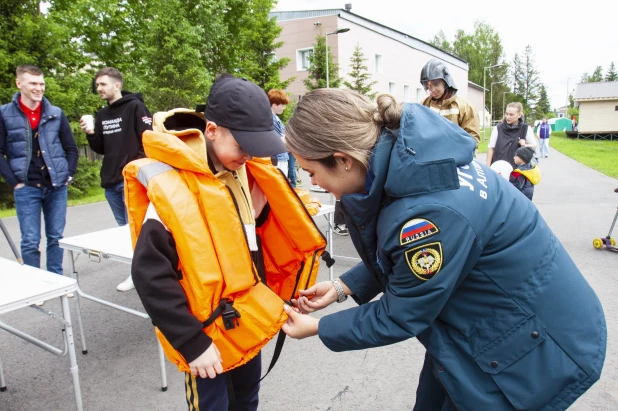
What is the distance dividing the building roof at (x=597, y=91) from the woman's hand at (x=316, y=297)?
46.5 metres

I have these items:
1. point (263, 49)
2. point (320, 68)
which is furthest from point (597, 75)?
point (263, 49)

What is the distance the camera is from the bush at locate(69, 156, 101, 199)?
1212 cm

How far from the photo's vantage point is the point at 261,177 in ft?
6.48

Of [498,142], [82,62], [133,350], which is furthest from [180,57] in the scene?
[133,350]

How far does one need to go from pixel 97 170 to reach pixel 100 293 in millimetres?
9372

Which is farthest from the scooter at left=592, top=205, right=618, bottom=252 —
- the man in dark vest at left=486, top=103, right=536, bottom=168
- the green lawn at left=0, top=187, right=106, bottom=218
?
the green lawn at left=0, top=187, right=106, bottom=218

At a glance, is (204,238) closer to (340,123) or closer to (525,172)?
(340,123)

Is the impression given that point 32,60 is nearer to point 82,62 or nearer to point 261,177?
point 82,62

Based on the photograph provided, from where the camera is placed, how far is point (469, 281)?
1345 mm

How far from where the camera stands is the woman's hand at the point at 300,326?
161 cm

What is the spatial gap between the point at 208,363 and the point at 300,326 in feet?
1.12

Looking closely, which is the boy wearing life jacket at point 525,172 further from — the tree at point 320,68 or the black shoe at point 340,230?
the tree at point 320,68

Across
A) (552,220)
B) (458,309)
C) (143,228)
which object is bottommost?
(552,220)

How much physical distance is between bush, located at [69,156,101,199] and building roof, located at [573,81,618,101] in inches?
1655
